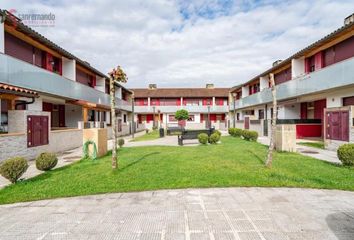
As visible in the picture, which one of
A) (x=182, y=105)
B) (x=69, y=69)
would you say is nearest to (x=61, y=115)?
(x=69, y=69)

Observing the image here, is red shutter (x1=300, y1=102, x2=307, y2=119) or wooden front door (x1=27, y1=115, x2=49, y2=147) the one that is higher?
red shutter (x1=300, y1=102, x2=307, y2=119)

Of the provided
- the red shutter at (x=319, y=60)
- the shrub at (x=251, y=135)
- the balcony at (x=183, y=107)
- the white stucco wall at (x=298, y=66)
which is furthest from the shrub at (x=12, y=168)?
the balcony at (x=183, y=107)

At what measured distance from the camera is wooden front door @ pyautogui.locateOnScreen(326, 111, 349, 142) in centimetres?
1104

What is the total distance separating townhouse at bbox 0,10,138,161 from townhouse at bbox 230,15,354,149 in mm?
14716

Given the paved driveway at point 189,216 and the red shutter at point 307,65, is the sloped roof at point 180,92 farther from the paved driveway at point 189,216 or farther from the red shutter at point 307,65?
the paved driveway at point 189,216

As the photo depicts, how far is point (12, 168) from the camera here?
231 inches

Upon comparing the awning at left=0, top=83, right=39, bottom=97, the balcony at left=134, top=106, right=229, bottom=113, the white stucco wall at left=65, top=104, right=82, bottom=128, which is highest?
the balcony at left=134, top=106, right=229, bottom=113

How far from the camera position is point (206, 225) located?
3697 millimetres

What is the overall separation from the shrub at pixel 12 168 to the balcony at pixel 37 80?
18.1ft

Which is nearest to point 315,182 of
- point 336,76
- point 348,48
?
point 336,76

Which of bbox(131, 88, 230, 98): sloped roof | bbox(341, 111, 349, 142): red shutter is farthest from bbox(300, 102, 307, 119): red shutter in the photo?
bbox(131, 88, 230, 98): sloped roof

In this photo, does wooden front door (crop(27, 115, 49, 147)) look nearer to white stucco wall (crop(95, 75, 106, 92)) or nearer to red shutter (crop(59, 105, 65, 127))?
red shutter (crop(59, 105, 65, 127))

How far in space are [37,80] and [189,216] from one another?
38.3ft

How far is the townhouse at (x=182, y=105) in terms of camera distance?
4356 centimetres
